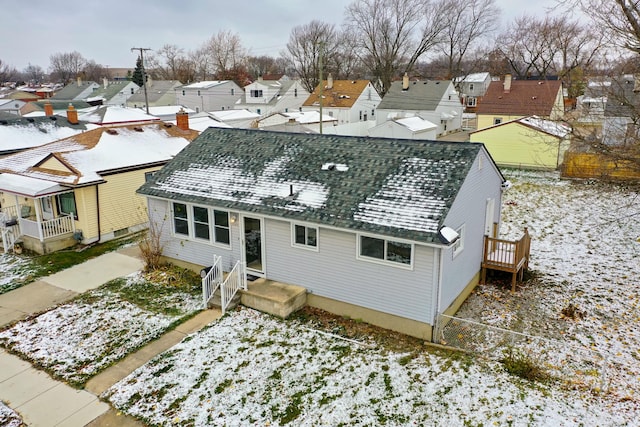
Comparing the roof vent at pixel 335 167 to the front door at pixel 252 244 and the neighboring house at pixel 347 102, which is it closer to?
the front door at pixel 252 244

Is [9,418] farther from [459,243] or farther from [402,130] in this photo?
[402,130]

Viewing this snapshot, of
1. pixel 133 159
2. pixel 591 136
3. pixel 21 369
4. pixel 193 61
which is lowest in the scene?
pixel 21 369

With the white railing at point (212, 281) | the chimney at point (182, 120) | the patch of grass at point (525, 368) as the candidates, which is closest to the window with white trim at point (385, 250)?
the patch of grass at point (525, 368)

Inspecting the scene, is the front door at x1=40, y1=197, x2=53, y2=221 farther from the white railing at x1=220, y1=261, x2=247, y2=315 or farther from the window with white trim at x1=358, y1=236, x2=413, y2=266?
the window with white trim at x1=358, y1=236, x2=413, y2=266

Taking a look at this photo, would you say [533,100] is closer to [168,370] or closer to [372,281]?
[372,281]

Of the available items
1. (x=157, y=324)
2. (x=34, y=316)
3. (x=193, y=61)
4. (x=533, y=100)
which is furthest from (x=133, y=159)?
(x=193, y=61)

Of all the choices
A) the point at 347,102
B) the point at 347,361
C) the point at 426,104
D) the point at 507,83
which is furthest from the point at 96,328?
the point at 426,104
